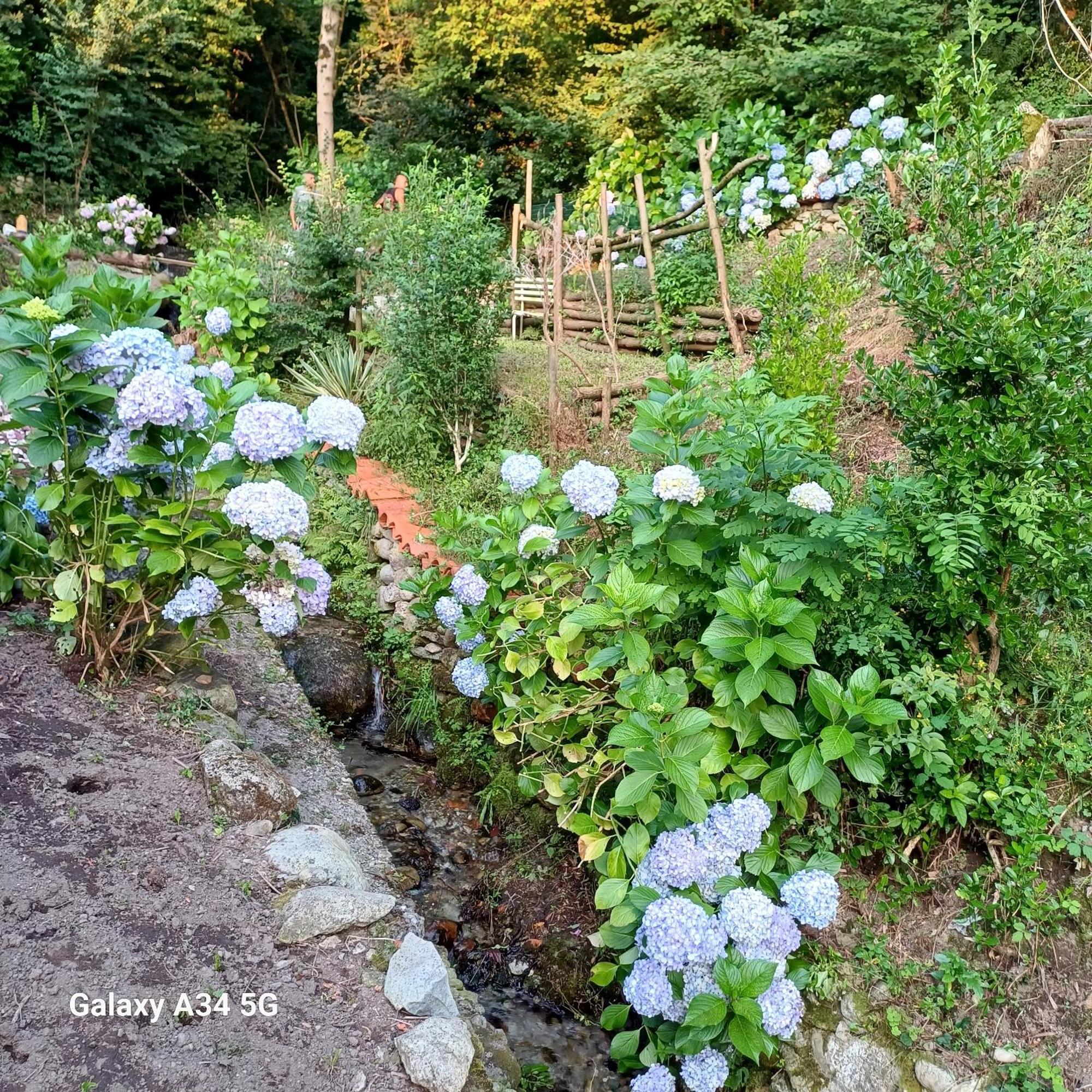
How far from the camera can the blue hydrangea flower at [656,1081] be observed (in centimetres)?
242

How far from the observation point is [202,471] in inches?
107

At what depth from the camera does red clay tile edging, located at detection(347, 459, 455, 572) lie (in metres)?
4.68

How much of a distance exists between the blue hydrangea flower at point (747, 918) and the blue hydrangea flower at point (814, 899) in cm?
10

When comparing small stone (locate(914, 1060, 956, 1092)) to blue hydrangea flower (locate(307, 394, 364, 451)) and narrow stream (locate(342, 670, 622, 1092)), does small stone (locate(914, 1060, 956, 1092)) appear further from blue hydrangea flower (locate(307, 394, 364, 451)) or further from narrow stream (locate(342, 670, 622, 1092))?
blue hydrangea flower (locate(307, 394, 364, 451))

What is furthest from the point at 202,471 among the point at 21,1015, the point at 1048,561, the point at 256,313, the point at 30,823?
the point at 256,313

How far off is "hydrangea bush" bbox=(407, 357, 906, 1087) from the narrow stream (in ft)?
0.86

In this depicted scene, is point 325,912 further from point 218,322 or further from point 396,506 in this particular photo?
point 218,322

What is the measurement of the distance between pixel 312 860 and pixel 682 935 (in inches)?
44.4

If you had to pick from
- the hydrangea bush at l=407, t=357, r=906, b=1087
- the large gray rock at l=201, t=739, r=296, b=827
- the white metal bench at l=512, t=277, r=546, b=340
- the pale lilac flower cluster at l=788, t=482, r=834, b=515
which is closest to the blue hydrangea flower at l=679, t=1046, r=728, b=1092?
the hydrangea bush at l=407, t=357, r=906, b=1087

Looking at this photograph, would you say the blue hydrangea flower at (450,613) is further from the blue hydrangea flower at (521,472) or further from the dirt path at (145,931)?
the dirt path at (145,931)

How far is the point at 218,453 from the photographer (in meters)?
2.92

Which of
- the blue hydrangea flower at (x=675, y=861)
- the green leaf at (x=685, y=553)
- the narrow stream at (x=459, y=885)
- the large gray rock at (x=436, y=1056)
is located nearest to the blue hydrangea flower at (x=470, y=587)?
the green leaf at (x=685, y=553)

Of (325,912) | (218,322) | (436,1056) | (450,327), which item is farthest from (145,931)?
(450,327)

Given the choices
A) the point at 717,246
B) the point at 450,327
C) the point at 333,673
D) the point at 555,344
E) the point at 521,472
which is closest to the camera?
the point at 521,472
